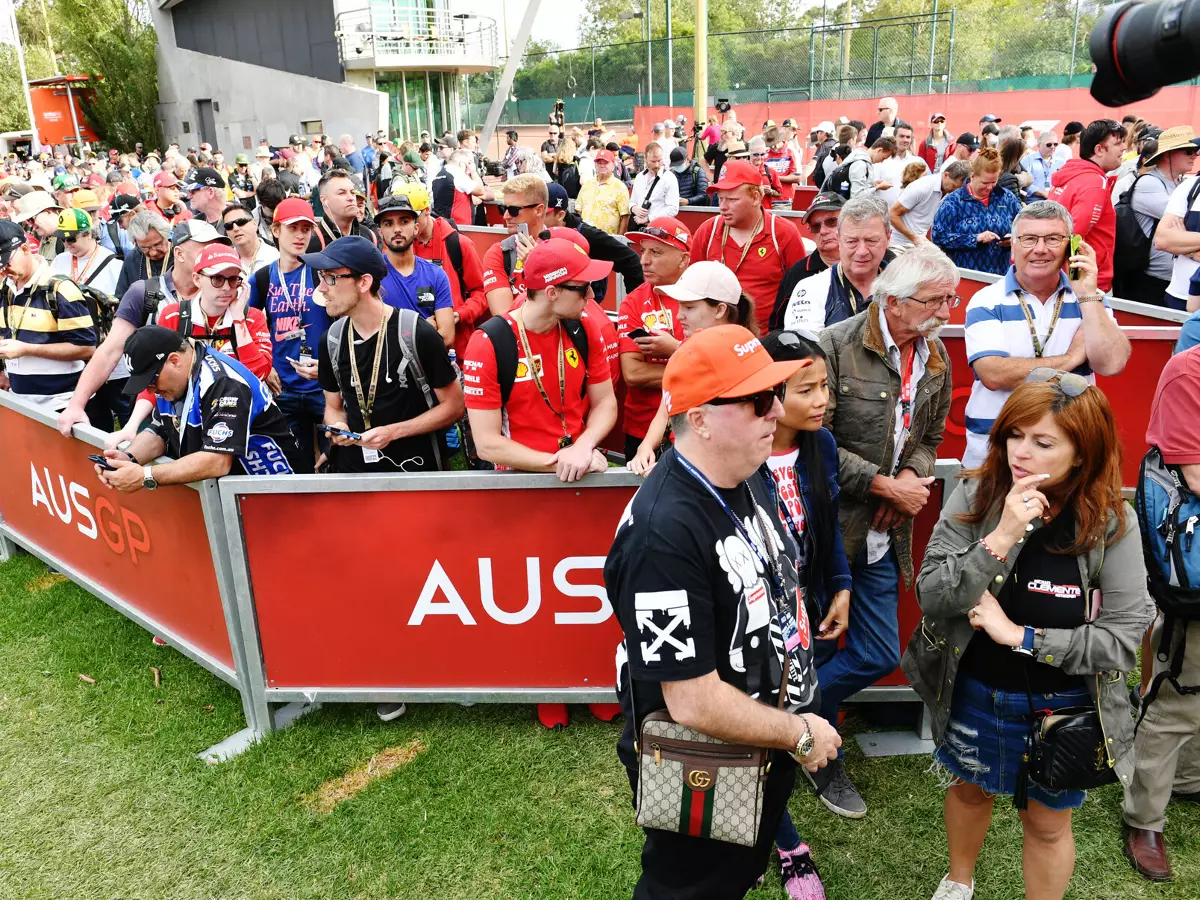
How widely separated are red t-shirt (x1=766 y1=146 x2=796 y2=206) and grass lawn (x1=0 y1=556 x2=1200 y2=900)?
13293 millimetres

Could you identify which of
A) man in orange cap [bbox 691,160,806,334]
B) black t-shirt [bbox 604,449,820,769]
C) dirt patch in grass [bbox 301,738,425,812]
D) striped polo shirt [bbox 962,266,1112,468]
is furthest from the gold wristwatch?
man in orange cap [bbox 691,160,806,334]

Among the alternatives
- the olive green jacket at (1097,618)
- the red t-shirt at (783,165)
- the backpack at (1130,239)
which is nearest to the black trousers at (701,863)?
the olive green jacket at (1097,618)

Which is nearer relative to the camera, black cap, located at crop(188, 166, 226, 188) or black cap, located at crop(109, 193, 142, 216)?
black cap, located at crop(188, 166, 226, 188)

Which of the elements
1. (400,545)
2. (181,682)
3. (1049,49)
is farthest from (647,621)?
(1049,49)

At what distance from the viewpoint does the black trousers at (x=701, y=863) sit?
255 centimetres

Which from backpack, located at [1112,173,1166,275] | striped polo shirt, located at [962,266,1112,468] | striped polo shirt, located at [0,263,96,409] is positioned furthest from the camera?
backpack, located at [1112,173,1166,275]

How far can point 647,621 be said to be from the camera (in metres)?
2.22

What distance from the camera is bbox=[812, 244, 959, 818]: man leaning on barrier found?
11.8 feet

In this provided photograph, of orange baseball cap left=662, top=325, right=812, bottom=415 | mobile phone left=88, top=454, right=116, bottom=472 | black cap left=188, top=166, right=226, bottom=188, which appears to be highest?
black cap left=188, top=166, right=226, bottom=188

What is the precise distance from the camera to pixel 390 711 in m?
4.61

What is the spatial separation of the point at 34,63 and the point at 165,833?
3694 inches

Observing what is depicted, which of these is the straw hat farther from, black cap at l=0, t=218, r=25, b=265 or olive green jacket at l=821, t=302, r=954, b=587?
black cap at l=0, t=218, r=25, b=265

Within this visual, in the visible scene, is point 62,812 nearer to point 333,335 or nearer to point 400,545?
point 400,545

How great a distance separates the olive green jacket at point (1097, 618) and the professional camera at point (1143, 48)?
123 centimetres
